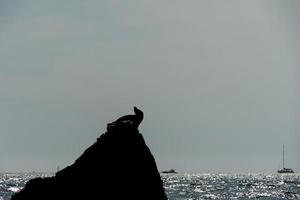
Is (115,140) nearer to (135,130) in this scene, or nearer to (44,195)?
(135,130)

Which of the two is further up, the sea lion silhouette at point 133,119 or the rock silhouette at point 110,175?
the sea lion silhouette at point 133,119

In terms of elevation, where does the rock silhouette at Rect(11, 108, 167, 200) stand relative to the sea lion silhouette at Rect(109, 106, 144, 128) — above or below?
below

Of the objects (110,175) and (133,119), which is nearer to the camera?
(110,175)

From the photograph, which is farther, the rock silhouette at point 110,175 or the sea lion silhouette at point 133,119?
the sea lion silhouette at point 133,119

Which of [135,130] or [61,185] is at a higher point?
[135,130]

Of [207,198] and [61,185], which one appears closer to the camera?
[61,185]

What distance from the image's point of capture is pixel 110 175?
36.5m

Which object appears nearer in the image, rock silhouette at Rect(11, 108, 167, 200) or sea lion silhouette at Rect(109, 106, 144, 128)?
rock silhouette at Rect(11, 108, 167, 200)

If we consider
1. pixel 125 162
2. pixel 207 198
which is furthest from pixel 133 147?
pixel 207 198

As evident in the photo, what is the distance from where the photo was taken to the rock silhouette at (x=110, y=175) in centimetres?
3625

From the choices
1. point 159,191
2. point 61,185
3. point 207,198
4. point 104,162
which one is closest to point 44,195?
point 61,185

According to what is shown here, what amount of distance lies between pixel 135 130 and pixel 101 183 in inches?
133

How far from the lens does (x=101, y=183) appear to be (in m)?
36.3

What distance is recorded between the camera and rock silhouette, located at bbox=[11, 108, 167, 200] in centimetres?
3625
